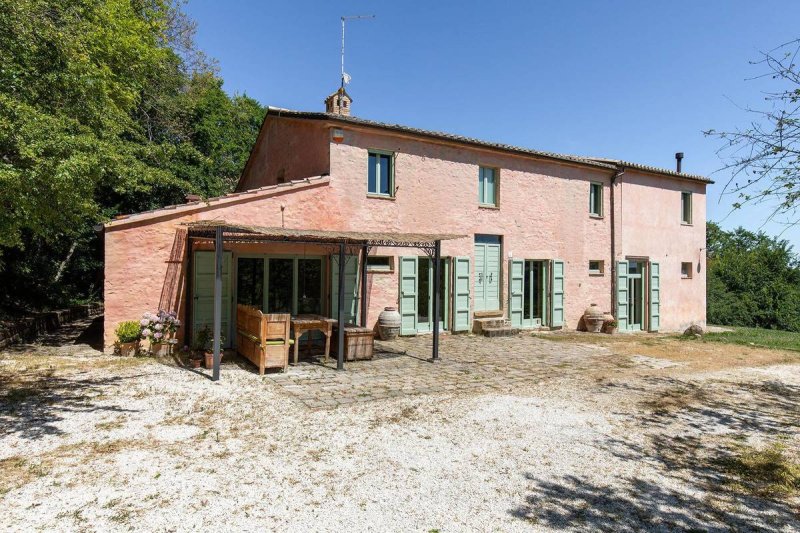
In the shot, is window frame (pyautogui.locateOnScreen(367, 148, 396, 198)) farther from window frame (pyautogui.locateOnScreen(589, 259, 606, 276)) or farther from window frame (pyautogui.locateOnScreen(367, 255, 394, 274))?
window frame (pyautogui.locateOnScreen(589, 259, 606, 276))

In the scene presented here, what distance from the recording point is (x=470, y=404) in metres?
6.54

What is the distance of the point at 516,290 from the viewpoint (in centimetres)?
1405

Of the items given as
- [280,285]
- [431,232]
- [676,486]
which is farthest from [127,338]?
[676,486]

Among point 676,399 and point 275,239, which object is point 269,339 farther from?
point 676,399

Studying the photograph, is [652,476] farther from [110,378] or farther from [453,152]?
[453,152]

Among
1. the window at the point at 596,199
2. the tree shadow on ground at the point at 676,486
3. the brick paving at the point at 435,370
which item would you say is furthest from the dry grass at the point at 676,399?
the window at the point at 596,199

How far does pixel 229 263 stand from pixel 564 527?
8.22 m

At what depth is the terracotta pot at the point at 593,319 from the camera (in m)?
15.1

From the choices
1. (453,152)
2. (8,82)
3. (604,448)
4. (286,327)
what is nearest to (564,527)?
(604,448)

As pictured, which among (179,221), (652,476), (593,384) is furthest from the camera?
(179,221)

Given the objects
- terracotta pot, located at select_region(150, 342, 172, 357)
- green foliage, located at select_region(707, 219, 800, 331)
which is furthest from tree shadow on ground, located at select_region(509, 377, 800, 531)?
green foliage, located at select_region(707, 219, 800, 331)

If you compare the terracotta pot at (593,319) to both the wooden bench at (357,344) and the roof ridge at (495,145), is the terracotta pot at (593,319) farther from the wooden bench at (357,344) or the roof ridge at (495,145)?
the wooden bench at (357,344)

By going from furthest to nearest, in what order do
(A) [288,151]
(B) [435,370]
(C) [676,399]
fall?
(A) [288,151] < (B) [435,370] < (C) [676,399]

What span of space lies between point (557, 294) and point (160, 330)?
438 inches
